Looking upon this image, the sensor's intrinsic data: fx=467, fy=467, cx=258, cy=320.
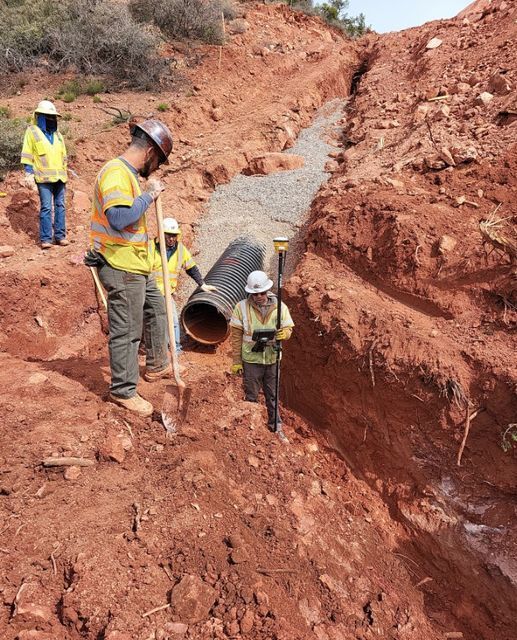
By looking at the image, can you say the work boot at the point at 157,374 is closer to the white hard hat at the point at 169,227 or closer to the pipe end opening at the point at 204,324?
the pipe end opening at the point at 204,324

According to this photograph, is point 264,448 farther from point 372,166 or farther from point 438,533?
point 372,166

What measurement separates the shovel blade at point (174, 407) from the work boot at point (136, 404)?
0.44 feet

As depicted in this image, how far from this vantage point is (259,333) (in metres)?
4.62

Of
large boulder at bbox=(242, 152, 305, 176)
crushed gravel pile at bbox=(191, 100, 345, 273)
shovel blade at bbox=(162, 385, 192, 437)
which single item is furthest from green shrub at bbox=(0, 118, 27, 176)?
shovel blade at bbox=(162, 385, 192, 437)

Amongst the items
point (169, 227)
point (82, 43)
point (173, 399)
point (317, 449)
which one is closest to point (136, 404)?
point (173, 399)

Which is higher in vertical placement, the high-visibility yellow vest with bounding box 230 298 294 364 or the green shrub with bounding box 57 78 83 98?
the green shrub with bounding box 57 78 83 98

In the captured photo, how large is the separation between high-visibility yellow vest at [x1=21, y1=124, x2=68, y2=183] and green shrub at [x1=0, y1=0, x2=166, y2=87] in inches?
283

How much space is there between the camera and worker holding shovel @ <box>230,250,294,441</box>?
452 centimetres

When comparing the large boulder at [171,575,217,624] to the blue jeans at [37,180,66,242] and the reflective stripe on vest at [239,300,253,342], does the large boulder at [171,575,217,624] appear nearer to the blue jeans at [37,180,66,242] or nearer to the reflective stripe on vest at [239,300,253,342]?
the reflective stripe on vest at [239,300,253,342]

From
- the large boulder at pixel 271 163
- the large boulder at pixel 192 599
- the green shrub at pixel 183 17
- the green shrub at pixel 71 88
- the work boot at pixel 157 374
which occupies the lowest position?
the large boulder at pixel 192 599

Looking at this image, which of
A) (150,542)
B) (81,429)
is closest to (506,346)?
(150,542)

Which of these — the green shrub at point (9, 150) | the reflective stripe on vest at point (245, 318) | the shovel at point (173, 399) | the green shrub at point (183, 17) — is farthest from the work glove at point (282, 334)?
the green shrub at point (183, 17)

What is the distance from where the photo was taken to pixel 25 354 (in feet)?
19.6

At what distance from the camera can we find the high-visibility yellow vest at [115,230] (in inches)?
134
